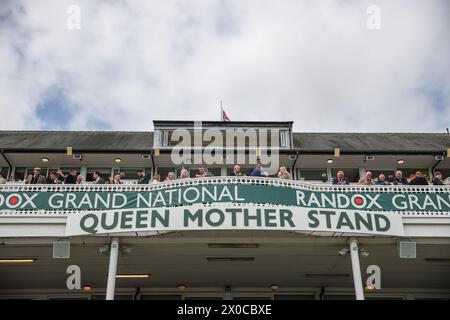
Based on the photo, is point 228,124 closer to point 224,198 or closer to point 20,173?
point 224,198

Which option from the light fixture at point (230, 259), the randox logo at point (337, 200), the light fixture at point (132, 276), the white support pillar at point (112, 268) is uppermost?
the randox logo at point (337, 200)

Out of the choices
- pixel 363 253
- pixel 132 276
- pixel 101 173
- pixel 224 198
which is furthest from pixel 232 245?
pixel 101 173

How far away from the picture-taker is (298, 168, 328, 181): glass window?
20.5 meters

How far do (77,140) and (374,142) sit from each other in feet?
43.0

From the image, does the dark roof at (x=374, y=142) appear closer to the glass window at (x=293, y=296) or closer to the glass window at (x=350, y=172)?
the glass window at (x=350, y=172)

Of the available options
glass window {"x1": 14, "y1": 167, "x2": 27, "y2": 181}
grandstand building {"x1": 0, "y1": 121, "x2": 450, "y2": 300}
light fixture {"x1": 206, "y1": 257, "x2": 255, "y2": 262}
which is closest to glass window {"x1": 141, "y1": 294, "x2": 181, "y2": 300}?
grandstand building {"x1": 0, "y1": 121, "x2": 450, "y2": 300}

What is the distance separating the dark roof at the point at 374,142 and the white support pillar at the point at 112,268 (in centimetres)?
926

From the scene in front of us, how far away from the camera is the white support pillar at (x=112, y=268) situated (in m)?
12.6

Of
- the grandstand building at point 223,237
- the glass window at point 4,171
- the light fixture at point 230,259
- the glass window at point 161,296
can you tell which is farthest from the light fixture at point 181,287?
the glass window at point 4,171

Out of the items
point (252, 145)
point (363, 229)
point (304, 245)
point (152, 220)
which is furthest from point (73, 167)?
point (363, 229)

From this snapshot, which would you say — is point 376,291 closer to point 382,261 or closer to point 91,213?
point 382,261
